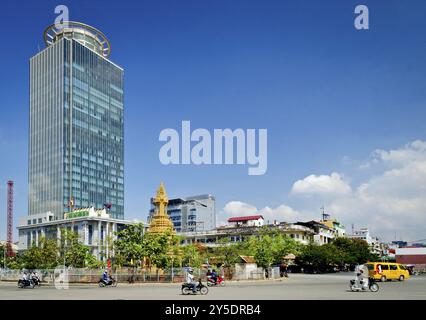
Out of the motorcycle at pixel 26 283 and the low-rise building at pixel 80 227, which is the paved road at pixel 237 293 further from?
the low-rise building at pixel 80 227

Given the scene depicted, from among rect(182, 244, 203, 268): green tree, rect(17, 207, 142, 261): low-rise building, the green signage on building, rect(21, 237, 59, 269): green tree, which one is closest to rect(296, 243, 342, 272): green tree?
rect(182, 244, 203, 268): green tree

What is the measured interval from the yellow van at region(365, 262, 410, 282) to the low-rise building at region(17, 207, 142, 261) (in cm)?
7258

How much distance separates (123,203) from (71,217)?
33.3 m

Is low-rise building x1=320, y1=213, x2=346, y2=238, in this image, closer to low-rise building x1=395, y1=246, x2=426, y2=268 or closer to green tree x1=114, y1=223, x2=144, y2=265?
low-rise building x1=395, y1=246, x2=426, y2=268

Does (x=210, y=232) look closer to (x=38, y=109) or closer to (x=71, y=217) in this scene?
(x=71, y=217)

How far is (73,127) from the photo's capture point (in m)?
130

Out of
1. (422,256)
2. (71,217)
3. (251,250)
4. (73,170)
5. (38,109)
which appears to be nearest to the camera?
(251,250)

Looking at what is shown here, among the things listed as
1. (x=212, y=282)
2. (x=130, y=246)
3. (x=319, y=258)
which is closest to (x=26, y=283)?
(x=130, y=246)

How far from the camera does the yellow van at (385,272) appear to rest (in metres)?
41.9

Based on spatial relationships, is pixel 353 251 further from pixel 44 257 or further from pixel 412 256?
pixel 44 257

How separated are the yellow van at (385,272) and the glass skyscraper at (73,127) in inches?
3656

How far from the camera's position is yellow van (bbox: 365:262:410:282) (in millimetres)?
41938

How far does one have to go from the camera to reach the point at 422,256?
319 feet

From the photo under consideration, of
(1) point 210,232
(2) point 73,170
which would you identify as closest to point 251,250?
(1) point 210,232
